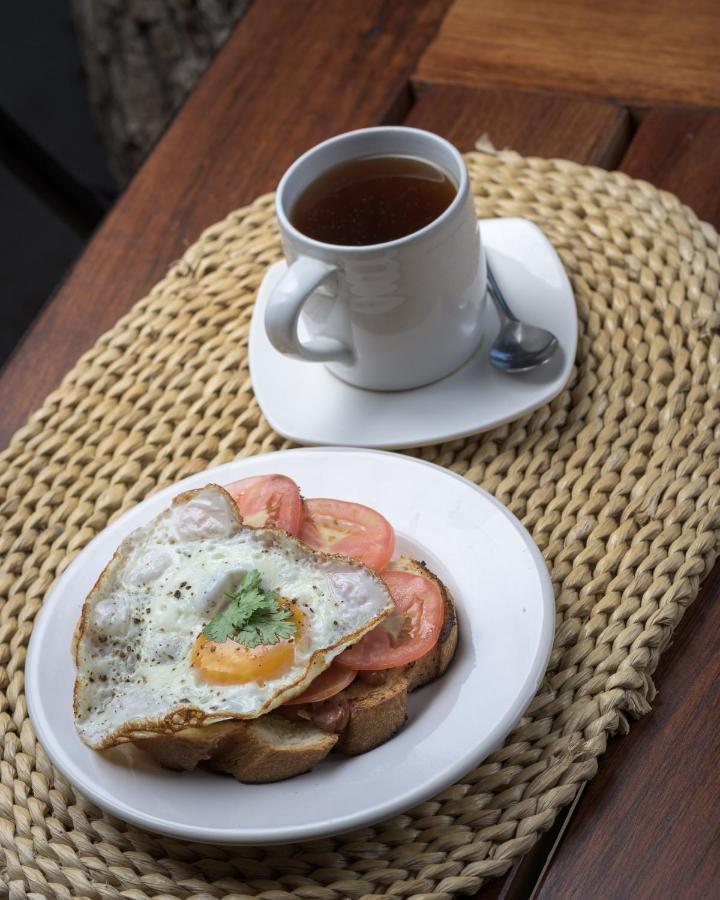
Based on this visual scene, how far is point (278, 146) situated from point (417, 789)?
48.4 inches

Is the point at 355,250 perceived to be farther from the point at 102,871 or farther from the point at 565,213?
the point at 102,871

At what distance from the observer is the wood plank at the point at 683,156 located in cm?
166

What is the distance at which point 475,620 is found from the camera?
1205 mm

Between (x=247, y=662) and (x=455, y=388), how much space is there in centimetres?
50

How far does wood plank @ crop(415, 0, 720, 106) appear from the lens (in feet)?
5.91

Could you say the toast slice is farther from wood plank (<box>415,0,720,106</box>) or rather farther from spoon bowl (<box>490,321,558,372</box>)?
wood plank (<box>415,0,720,106</box>)

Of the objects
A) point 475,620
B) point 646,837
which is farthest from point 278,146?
point 646,837

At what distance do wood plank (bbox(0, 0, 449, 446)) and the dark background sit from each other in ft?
4.42

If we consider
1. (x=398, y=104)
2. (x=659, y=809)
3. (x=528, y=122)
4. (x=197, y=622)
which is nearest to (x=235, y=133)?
(x=398, y=104)

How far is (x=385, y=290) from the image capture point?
1345mm

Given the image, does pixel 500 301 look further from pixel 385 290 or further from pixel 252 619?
pixel 252 619

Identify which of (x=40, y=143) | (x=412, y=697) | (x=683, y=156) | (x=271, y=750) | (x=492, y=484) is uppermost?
(x=271, y=750)

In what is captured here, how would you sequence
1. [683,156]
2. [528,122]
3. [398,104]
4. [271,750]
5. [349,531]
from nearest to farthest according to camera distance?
[271,750] → [349,531] → [683,156] → [528,122] → [398,104]

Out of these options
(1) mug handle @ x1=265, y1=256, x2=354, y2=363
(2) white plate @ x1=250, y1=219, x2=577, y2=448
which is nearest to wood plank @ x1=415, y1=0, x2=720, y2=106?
(2) white plate @ x1=250, y1=219, x2=577, y2=448
